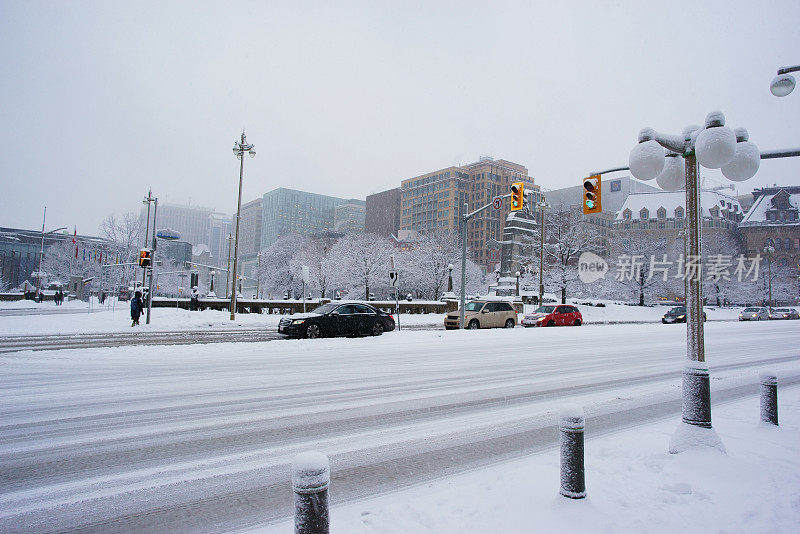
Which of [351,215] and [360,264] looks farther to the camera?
[351,215]

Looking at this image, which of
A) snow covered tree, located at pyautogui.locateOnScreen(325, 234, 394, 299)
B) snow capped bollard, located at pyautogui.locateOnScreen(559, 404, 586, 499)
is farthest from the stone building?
snow capped bollard, located at pyautogui.locateOnScreen(559, 404, 586, 499)

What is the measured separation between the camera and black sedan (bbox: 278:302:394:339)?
17.8m

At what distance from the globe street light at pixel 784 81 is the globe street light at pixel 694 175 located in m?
5.09

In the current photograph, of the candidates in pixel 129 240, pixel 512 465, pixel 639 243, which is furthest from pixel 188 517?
pixel 639 243

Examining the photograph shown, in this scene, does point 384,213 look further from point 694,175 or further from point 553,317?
point 694,175

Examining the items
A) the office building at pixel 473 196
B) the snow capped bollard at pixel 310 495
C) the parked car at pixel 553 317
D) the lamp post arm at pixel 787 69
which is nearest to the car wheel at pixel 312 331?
the lamp post arm at pixel 787 69

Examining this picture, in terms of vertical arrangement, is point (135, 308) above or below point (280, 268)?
below

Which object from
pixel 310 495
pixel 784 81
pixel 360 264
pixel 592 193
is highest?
pixel 360 264

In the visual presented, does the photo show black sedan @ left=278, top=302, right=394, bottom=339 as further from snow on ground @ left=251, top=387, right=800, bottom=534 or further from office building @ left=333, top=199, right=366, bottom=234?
office building @ left=333, top=199, right=366, bottom=234

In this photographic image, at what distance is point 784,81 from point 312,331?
15807 millimetres

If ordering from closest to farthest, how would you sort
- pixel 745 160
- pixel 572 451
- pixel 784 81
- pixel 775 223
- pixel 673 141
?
pixel 572 451, pixel 745 160, pixel 673 141, pixel 784 81, pixel 775 223

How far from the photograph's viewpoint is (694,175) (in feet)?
18.8

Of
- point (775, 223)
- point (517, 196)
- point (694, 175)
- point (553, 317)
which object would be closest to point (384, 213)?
point (775, 223)

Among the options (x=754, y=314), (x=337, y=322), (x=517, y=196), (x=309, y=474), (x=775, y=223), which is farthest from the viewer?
(x=775, y=223)
